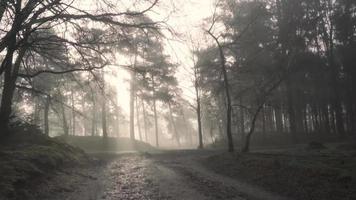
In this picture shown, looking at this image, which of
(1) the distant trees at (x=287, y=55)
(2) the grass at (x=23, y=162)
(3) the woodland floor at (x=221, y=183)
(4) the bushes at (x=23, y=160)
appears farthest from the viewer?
(1) the distant trees at (x=287, y=55)

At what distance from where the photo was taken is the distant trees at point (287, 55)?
2278 centimetres

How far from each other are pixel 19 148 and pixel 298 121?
3504 cm

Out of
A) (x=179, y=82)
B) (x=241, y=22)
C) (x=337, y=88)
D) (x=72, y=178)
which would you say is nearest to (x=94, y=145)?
(x=179, y=82)

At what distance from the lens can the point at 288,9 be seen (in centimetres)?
2444

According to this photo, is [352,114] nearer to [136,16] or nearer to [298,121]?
[298,121]

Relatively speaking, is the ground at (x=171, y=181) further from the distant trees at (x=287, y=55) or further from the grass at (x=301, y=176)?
the distant trees at (x=287, y=55)

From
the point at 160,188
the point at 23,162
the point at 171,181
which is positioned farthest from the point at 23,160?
the point at 171,181

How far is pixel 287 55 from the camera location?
23.3 metres

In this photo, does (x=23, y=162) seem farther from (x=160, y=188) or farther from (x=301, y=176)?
(x=301, y=176)

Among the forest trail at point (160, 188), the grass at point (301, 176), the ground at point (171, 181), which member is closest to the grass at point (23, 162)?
the ground at point (171, 181)

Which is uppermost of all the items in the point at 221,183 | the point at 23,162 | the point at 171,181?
the point at 23,162

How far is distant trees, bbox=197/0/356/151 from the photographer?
22.8 m

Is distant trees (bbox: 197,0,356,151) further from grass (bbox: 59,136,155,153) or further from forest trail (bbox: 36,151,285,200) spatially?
grass (bbox: 59,136,155,153)

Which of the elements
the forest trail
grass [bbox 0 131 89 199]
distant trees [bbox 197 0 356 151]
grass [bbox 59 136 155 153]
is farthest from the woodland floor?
grass [bbox 59 136 155 153]
